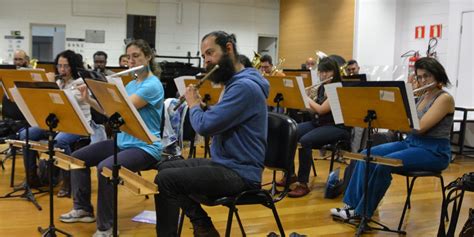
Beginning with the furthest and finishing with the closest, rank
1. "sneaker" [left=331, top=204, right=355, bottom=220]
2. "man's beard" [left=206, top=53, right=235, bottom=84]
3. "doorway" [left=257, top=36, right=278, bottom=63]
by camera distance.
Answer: "doorway" [left=257, top=36, right=278, bottom=63], "sneaker" [left=331, top=204, right=355, bottom=220], "man's beard" [left=206, top=53, right=235, bottom=84]

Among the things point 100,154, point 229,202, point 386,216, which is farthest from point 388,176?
point 100,154

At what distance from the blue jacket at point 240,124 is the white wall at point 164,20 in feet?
29.4

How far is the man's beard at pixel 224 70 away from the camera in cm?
233

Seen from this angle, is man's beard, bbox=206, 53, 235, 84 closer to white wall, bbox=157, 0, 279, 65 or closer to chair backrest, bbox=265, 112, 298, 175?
chair backrest, bbox=265, 112, 298, 175

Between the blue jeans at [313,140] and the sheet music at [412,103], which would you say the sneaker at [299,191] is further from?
the sheet music at [412,103]

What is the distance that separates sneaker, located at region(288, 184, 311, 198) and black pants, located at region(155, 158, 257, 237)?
74.0 inches

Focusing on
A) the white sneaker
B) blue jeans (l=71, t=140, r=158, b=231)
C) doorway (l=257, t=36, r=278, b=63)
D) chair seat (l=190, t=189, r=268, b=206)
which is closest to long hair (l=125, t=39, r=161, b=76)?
blue jeans (l=71, t=140, r=158, b=231)

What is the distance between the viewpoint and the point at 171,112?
3490mm

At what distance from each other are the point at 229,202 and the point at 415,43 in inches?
281

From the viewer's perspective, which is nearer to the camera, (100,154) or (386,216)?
(100,154)

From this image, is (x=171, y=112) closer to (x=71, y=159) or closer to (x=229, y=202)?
(x=71, y=159)

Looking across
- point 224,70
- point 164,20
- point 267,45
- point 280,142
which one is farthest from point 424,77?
point 267,45

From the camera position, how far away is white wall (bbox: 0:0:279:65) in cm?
1024

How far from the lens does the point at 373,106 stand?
2918 millimetres
